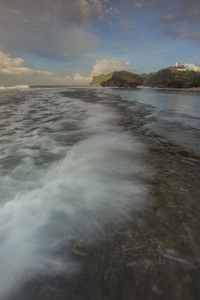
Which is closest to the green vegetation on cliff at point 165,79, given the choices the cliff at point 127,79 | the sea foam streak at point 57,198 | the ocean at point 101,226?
the cliff at point 127,79

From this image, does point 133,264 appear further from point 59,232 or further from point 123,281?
point 59,232

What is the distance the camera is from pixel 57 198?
8.45 ft

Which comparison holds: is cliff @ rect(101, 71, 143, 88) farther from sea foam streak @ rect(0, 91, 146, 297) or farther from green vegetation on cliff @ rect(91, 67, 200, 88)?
sea foam streak @ rect(0, 91, 146, 297)

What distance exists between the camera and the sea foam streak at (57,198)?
1632mm

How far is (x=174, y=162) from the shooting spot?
3414 mm

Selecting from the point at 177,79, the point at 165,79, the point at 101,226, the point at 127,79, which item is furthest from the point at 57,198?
the point at 127,79

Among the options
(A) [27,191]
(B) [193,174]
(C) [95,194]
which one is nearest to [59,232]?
(C) [95,194]

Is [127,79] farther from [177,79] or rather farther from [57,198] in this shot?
[57,198]

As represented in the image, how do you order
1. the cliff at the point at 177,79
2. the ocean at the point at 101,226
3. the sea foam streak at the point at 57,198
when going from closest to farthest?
the ocean at the point at 101,226
the sea foam streak at the point at 57,198
the cliff at the point at 177,79

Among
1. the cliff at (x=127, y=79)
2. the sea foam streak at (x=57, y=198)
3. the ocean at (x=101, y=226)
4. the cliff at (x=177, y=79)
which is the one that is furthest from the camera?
the cliff at (x=127, y=79)

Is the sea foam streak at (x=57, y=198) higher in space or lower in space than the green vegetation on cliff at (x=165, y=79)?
lower

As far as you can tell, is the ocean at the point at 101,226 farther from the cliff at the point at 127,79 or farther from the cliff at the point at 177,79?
the cliff at the point at 127,79

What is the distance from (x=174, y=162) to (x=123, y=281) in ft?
8.89

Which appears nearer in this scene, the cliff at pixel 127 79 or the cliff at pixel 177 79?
the cliff at pixel 177 79
